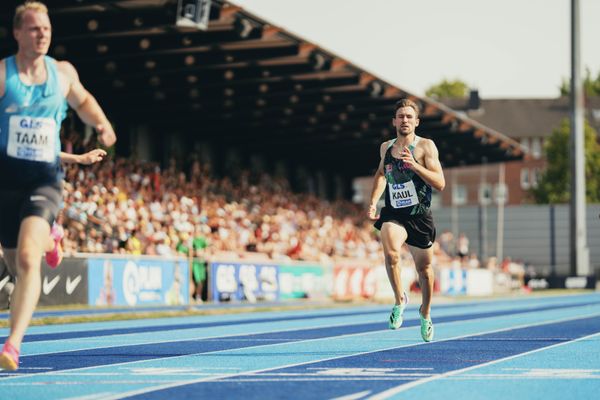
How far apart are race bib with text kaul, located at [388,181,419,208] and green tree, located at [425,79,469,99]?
4633 inches

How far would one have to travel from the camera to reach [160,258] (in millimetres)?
27062

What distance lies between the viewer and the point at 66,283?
23.9 metres

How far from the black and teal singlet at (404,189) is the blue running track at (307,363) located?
4.18 feet

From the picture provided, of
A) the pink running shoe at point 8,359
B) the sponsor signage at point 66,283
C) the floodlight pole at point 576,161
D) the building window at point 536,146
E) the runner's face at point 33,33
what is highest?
the building window at point 536,146

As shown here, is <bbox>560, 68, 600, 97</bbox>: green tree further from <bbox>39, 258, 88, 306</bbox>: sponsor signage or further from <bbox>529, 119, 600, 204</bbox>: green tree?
<bbox>39, 258, 88, 306</bbox>: sponsor signage

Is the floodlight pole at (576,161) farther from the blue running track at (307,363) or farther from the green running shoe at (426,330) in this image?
the green running shoe at (426,330)

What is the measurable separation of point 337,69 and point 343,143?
16.8 m

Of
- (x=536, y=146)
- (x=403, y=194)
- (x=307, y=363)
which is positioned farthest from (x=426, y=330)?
(x=536, y=146)

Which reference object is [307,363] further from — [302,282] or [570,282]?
[570,282]

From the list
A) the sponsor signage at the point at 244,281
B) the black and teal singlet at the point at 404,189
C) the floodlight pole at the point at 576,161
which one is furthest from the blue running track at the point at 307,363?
the floodlight pole at the point at 576,161

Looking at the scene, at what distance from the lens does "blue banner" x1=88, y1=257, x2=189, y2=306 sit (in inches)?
976

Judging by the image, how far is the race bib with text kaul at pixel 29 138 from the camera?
7.59 metres

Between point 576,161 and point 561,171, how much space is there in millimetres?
55326

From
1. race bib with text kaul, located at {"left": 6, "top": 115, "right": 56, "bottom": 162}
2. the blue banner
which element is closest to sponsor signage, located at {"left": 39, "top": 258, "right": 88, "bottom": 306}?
the blue banner
